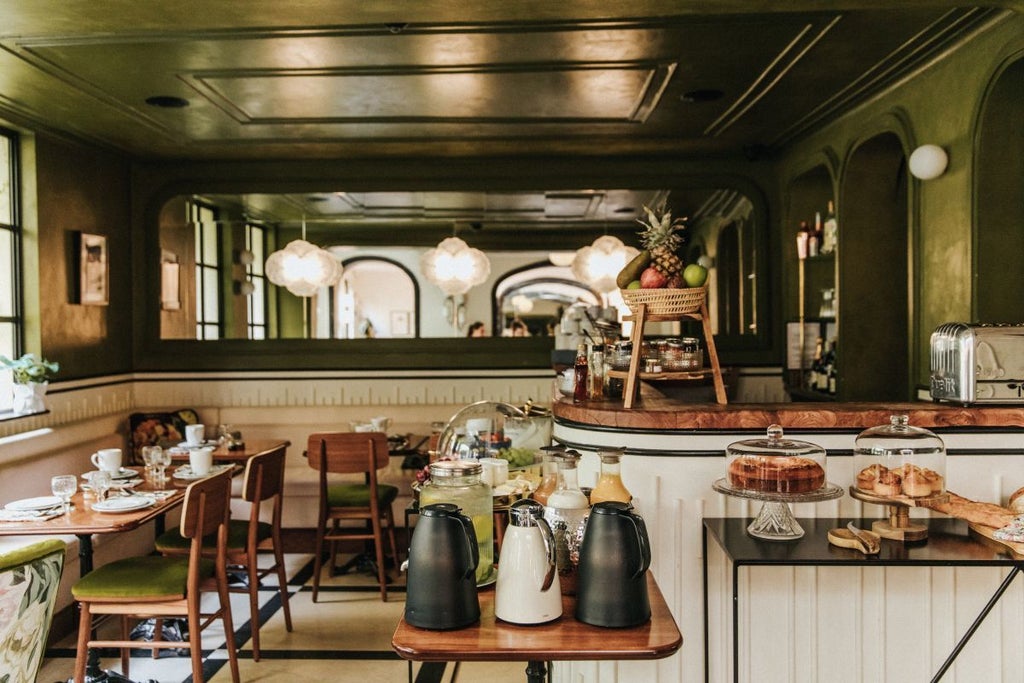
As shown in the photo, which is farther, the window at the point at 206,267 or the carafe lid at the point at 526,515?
the window at the point at 206,267

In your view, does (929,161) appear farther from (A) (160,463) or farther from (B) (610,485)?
(A) (160,463)

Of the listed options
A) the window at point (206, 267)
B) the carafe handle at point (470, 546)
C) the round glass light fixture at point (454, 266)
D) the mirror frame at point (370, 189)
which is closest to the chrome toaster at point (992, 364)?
the carafe handle at point (470, 546)

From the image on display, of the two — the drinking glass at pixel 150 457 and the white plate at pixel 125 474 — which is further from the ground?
the drinking glass at pixel 150 457

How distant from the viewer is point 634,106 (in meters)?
5.34

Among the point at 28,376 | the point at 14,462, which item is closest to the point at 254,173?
the point at 28,376

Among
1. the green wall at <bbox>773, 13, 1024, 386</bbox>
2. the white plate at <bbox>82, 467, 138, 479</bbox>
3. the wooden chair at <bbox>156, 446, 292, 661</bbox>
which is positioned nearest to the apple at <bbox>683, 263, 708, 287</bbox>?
the green wall at <bbox>773, 13, 1024, 386</bbox>

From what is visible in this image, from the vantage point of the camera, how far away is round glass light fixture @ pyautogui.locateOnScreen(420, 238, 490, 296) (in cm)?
689

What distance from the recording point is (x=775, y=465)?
8.50ft

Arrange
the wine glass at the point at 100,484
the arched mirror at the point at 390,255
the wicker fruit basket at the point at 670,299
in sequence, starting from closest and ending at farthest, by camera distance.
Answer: the wicker fruit basket at the point at 670,299 < the wine glass at the point at 100,484 < the arched mirror at the point at 390,255

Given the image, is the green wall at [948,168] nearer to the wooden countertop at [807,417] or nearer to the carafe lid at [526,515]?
the wooden countertop at [807,417]

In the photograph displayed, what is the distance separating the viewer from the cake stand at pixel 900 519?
260 cm

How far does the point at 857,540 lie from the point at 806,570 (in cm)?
43

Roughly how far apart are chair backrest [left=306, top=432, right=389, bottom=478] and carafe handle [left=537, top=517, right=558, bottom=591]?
3.35 metres

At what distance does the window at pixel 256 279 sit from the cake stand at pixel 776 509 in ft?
17.9
